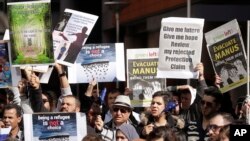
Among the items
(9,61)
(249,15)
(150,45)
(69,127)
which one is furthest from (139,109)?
(150,45)

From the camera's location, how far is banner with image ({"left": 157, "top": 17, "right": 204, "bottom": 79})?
10.2 m

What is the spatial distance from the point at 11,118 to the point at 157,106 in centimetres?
149

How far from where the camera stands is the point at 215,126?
25.5ft

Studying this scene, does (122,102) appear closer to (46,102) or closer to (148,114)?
(148,114)

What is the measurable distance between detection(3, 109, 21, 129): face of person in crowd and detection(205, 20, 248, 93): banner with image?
2.34 meters

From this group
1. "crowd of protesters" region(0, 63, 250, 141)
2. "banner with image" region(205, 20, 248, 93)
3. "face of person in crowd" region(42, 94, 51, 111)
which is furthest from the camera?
"face of person in crowd" region(42, 94, 51, 111)

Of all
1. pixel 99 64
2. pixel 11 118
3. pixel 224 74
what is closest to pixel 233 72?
pixel 224 74

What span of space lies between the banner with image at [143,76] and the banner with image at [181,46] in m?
0.86

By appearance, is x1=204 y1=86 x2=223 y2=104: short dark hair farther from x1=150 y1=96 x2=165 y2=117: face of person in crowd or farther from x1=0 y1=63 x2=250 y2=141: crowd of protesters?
x1=150 y1=96 x2=165 y2=117: face of person in crowd

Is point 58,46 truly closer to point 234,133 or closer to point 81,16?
point 81,16

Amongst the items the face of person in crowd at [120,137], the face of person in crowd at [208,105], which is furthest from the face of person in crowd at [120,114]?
the face of person in crowd at [120,137]

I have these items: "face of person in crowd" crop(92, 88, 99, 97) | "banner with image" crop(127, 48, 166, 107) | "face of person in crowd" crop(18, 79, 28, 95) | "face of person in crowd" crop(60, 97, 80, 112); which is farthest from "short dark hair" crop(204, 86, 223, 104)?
"face of person in crowd" crop(18, 79, 28, 95)

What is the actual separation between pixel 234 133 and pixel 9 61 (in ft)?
14.6

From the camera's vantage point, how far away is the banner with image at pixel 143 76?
11148 millimetres
